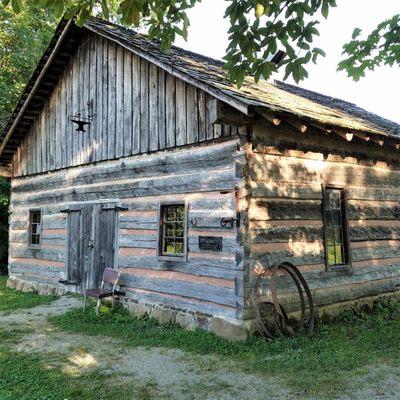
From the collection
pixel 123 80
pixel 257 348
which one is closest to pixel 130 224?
pixel 123 80

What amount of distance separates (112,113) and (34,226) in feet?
16.5

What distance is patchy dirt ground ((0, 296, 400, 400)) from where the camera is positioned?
4.77m

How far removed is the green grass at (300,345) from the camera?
5219 mm

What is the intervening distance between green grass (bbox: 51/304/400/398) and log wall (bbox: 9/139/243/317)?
62 cm

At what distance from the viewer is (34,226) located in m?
12.7

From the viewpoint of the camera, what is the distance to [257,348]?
243 inches

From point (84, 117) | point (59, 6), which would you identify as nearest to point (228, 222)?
point (59, 6)

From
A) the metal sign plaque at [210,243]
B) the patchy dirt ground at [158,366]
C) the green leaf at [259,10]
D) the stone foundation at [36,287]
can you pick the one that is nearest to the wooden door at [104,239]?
the stone foundation at [36,287]

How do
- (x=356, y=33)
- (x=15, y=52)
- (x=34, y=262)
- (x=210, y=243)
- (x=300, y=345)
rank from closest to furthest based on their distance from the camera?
(x=300, y=345), (x=356, y=33), (x=210, y=243), (x=34, y=262), (x=15, y=52)

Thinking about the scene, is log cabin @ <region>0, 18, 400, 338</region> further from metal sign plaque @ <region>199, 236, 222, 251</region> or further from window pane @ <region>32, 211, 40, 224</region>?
window pane @ <region>32, 211, 40, 224</region>

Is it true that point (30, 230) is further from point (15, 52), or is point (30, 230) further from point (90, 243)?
point (15, 52)

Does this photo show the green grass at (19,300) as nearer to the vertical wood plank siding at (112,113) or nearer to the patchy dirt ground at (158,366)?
the patchy dirt ground at (158,366)

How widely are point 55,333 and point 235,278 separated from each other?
11.0 ft

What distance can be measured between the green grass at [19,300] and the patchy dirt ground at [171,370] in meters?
2.57
